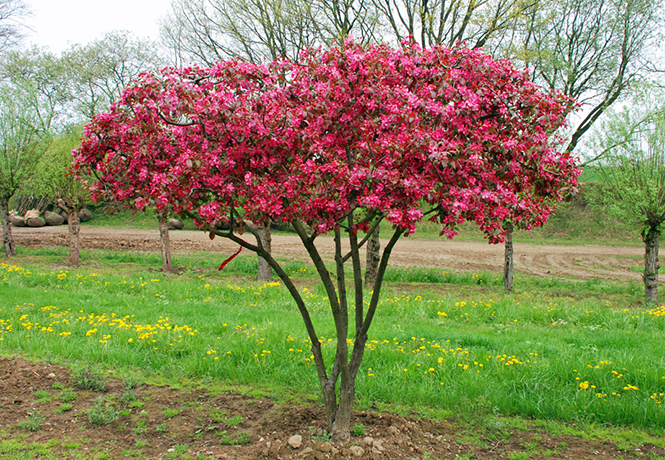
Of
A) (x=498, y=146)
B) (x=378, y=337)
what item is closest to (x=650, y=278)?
(x=378, y=337)

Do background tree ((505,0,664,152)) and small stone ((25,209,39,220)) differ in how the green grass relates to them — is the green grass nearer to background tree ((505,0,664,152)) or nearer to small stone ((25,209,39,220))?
background tree ((505,0,664,152))

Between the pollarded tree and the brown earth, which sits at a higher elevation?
the pollarded tree

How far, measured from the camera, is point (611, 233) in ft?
110

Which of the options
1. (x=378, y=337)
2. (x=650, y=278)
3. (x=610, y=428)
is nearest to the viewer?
(x=610, y=428)

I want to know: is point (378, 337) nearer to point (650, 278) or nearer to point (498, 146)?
point (498, 146)

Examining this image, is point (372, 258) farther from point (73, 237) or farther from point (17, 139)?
point (17, 139)

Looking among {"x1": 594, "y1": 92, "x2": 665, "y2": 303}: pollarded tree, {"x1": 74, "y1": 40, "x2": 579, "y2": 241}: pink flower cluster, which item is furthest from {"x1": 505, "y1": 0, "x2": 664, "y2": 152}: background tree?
{"x1": 74, "y1": 40, "x2": 579, "y2": 241}: pink flower cluster

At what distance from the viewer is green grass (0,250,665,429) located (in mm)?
5172

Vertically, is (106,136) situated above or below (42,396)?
above

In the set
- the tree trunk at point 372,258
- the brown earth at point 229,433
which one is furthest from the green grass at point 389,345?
the tree trunk at point 372,258

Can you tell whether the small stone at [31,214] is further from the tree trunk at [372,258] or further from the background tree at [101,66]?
the tree trunk at [372,258]

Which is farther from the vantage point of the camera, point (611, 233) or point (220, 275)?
point (611, 233)

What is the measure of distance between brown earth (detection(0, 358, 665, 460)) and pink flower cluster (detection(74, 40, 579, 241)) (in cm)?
191

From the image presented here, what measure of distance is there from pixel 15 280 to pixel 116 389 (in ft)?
27.4
